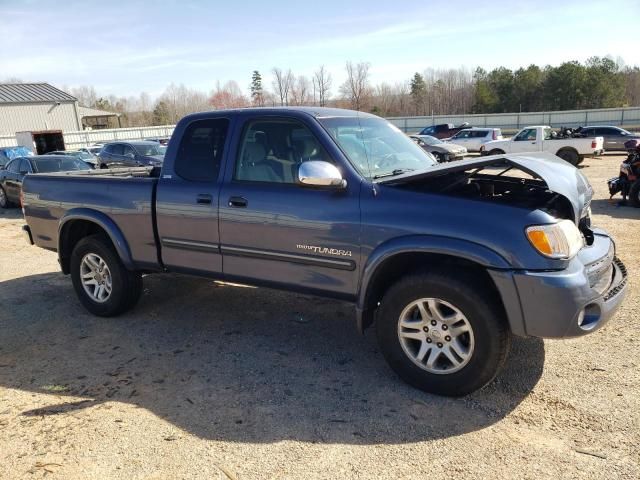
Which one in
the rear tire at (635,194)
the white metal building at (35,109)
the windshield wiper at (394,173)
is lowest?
the rear tire at (635,194)

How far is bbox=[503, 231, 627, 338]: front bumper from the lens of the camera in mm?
3062

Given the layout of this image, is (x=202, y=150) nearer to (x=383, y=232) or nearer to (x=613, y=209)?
(x=383, y=232)

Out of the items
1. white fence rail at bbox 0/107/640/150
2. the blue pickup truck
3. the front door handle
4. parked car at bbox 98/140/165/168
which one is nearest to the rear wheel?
parked car at bbox 98/140/165/168

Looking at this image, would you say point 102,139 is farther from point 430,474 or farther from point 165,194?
point 430,474

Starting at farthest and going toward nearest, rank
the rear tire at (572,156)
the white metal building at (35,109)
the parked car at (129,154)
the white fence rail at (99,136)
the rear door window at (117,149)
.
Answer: the white metal building at (35,109), the white fence rail at (99,136), the rear tire at (572,156), the rear door window at (117,149), the parked car at (129,154)

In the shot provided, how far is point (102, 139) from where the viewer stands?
40.0m

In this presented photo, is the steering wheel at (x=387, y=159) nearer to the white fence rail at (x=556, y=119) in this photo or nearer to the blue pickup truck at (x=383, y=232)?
the blue pickup truck at (x=383, y=232)

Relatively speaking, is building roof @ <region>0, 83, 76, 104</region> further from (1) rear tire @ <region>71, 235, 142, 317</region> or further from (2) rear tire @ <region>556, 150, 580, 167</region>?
(1) rear tire @ <region>71, 235, 142, 317</region>

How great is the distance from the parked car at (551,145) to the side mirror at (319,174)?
58.7 feet

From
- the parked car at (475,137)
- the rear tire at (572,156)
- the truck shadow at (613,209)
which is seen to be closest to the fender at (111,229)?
the truck shadow at (613,209)

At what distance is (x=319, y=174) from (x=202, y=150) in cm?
146

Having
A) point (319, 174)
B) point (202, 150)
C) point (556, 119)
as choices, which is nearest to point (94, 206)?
point (202, 150)

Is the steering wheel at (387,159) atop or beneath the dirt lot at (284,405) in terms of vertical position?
atop

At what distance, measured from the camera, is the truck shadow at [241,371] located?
329 cm
